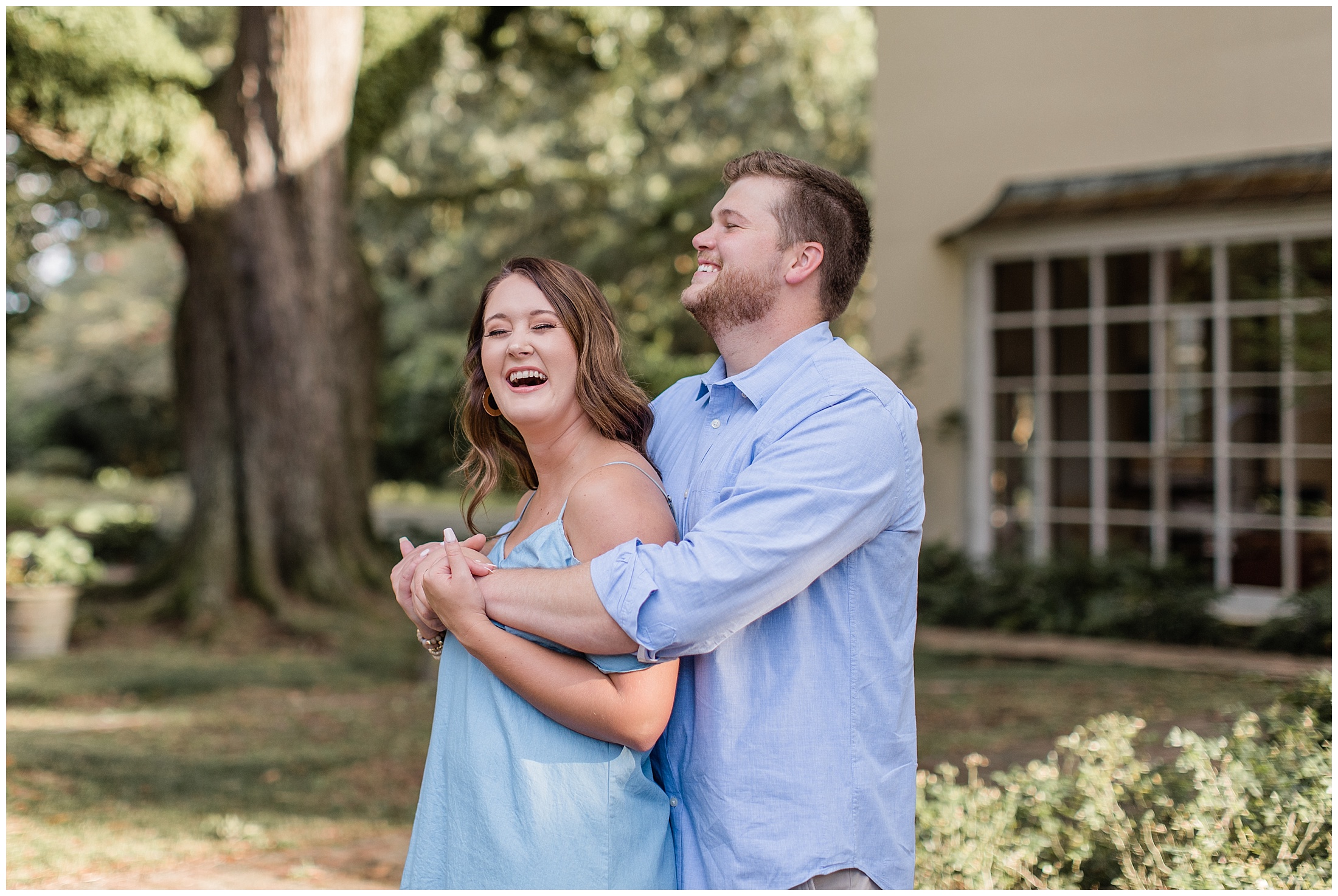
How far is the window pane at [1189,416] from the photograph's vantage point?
9.03 meters

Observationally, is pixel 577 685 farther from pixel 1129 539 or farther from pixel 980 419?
pixel 980 419

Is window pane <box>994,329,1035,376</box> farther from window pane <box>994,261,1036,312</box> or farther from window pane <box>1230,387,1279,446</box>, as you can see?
window pane <box>1230,387,1279,446</box>

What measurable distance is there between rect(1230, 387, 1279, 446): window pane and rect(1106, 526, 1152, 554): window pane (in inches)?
39.7

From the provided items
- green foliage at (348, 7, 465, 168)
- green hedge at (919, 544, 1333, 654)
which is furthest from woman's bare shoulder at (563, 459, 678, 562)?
green foliage at (348, 7, 465, 168)

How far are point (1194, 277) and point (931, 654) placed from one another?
3675mm

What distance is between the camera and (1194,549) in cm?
907

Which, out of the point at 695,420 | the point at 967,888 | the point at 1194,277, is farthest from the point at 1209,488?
the point at 695,420

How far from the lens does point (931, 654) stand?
8.27m

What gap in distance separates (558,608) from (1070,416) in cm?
870

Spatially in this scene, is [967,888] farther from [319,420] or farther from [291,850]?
[319,420]

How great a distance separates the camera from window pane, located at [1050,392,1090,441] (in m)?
9.64

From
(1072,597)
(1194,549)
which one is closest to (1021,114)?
(1194,549)

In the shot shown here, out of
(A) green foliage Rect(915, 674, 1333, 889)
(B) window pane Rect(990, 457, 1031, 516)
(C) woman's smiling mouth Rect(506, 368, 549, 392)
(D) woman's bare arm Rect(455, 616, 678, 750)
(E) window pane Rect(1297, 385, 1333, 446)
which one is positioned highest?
(E) window pane Rect(1297, 385, 1333, 446)

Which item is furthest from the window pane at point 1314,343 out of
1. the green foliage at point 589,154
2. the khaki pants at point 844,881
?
the green foliage at point 589,154
